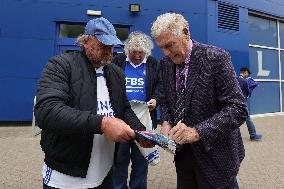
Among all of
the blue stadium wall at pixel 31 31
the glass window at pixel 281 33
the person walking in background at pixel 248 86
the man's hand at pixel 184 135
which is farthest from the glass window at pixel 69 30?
the glass window at pixel 281 33

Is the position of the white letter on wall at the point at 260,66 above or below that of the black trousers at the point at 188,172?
above

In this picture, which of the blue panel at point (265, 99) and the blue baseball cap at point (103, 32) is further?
the blue panel at point (265, 99)

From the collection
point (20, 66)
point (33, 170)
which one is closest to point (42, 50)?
point (20, 66)

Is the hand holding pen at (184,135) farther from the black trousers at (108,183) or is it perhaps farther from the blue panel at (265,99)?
the blue panel at (265,99)

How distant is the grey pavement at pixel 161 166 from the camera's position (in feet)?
14.0

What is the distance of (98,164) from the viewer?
6.04ft

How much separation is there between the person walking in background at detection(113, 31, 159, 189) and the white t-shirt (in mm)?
1373

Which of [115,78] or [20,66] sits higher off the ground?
[20,66]

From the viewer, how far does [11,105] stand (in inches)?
365

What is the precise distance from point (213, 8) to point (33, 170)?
8.61 metres

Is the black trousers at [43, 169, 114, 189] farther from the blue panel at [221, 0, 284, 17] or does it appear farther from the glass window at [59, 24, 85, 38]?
the blue panel at [221, 0, 284, 17]

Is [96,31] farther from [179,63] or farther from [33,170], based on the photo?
[33,170]

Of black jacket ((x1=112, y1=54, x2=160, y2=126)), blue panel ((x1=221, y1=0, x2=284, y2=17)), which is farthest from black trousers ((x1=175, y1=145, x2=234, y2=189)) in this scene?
blue panel ((x1=221, y1=0, x2=284, y2=17))

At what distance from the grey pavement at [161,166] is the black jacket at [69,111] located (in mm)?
2576
